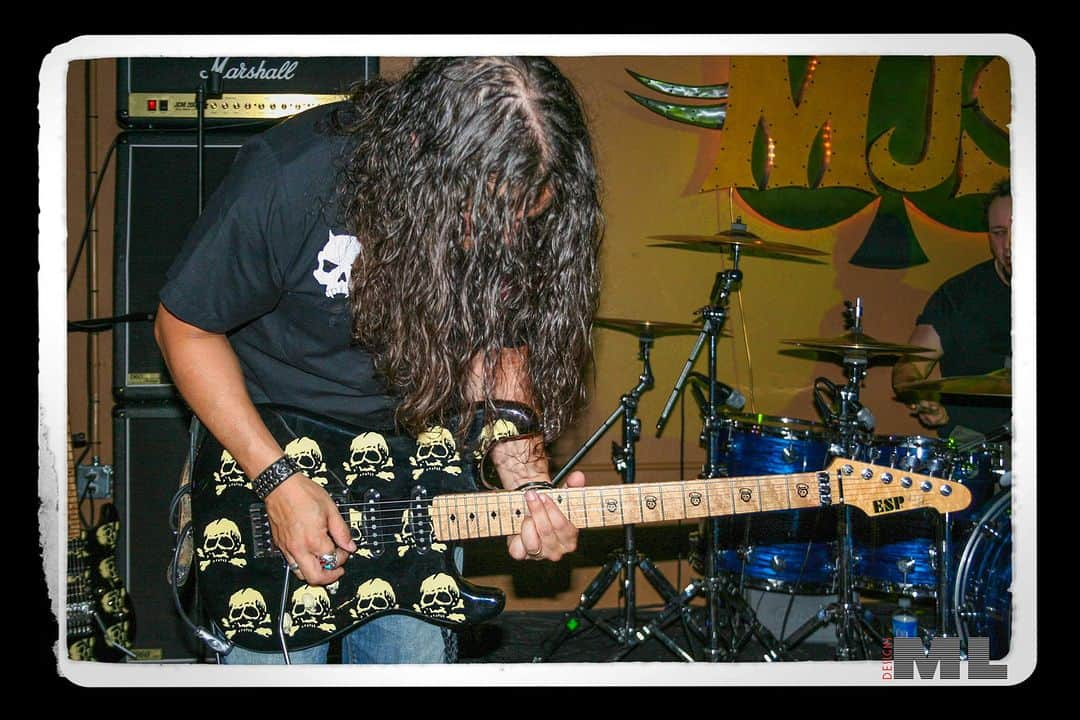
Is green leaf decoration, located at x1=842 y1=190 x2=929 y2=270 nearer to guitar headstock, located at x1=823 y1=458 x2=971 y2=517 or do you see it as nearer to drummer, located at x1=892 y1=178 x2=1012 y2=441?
drummer, located at x1=892 y1=178 x2=1012 y2=441

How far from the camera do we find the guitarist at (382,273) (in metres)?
1.84

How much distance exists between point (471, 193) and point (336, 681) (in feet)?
3.38

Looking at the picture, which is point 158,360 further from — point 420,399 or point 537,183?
point 537,183

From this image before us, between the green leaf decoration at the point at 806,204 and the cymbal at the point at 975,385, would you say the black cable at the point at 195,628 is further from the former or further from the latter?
the green leaf decoration at the point at 806,204

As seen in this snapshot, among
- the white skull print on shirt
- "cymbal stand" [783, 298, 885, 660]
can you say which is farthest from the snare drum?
the white skull print on shirt

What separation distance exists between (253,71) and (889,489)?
1786 mm

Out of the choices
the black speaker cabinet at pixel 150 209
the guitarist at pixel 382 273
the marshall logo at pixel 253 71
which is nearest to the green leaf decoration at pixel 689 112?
the marshall logo at pixel 253 71

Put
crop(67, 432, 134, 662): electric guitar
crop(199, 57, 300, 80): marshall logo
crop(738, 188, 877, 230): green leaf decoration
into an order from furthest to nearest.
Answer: crop(738, 188, 877, 230): green leaf decoration → crop(199, 57, 300, 80): marshall logo → crop(67, 432, 134, 662): electric guitar

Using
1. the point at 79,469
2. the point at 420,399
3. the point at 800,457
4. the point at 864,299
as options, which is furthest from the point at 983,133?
the point at 79,469

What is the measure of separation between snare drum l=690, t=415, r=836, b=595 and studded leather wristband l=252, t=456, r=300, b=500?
159cm

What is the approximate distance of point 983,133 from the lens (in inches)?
126

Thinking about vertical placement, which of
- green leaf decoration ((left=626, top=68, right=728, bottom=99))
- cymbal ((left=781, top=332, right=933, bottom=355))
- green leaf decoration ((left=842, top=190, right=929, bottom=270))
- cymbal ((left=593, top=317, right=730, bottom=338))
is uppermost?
green leaf decoration ((left=626, top=68, right=728, bottom=99))

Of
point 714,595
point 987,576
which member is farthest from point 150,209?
point 987,576

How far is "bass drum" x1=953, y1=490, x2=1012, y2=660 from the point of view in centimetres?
269
